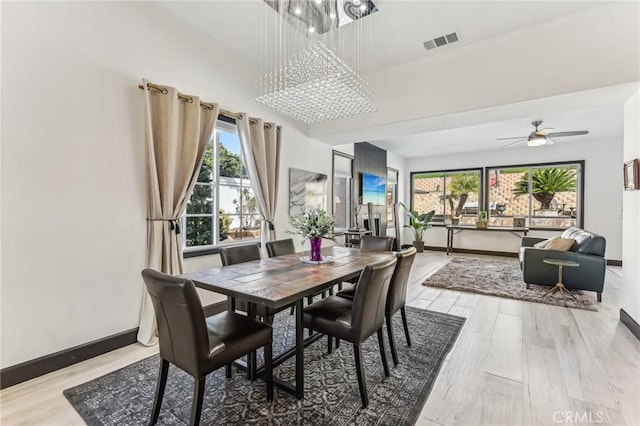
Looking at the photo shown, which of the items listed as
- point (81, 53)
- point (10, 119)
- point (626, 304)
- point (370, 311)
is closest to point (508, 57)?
point (626, 304)

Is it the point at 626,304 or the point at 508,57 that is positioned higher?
the point at 508,57

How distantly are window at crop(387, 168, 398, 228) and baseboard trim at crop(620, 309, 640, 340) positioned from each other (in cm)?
509

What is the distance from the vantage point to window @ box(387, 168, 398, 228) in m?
8.07

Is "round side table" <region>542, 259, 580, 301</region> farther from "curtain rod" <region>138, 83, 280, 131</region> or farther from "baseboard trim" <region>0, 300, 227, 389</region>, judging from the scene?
"baseboard trim" <region>0, 300, 227, 389</region>

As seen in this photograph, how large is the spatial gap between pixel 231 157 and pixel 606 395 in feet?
13.6

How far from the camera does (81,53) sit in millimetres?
2348

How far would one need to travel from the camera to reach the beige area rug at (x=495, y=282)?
3.95 metres

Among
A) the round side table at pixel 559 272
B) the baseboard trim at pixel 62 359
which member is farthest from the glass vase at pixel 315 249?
the round side table at pixel 559 272

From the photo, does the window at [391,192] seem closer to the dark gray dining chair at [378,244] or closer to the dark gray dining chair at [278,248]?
the dark gray dining chair at [378,244]

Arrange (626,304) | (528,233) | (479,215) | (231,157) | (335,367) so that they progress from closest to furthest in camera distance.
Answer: (335,367) → (626,304) → (231,157) → (528,233) → (479,215)

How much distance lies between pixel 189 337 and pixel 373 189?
235 inches

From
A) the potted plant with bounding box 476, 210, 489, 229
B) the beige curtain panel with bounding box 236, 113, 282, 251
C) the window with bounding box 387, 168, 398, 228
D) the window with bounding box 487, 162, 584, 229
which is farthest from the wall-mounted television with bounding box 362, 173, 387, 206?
the window with bounding box 487, 162, 584, 229

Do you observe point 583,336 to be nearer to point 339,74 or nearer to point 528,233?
point 339,74

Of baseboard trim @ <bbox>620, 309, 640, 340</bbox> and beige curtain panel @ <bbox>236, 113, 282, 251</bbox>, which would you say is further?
beige curtain panel @ <bbox>236, 113, 282, 251</bbox>
